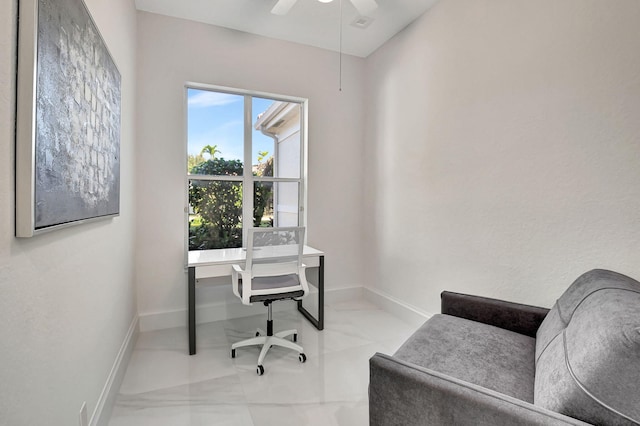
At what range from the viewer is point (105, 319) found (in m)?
1.72

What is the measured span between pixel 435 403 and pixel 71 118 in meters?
1.69

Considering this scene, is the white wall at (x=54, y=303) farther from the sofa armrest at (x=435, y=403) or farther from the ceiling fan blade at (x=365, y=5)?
the ceiling fan blade at (x=365, y=5)

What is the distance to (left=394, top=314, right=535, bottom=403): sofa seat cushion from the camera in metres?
1.30

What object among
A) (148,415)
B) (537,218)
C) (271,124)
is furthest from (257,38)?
(148,415)

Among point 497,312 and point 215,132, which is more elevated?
point 215,132

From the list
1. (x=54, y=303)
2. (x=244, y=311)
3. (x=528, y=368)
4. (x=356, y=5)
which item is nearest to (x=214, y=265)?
(x=244, y=311)

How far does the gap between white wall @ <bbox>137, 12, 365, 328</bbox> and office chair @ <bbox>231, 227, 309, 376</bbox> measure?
0.91 metres

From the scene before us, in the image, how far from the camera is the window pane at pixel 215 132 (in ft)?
10.1

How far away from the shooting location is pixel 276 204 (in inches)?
137

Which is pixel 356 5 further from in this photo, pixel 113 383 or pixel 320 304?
pixel 113 383

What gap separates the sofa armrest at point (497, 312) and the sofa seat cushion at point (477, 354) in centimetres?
7

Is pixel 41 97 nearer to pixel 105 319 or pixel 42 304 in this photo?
pixel 42 304

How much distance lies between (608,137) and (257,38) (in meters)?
3.06

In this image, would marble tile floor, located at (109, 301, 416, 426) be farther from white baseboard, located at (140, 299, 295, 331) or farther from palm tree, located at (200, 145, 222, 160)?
palm tree, located at (200, 145, 222, 160)
